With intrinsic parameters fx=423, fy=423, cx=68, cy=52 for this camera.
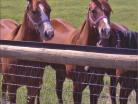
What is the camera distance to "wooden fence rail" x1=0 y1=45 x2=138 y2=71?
3.67 metres

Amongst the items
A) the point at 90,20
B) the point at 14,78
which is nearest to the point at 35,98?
the point at 14,78

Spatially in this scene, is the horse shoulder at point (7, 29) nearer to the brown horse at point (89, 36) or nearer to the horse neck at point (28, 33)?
the horse neck at point (28, 33)

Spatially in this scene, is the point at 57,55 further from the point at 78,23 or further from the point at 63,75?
the point at 78,23

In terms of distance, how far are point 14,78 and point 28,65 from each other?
461 mm

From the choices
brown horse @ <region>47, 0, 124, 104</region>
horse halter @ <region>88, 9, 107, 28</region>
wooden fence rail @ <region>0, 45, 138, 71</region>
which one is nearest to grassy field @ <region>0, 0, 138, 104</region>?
brown horse @ <region>47, 0, 124, 104</region>

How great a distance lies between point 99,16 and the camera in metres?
5.76

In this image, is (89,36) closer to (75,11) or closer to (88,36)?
(88,36)

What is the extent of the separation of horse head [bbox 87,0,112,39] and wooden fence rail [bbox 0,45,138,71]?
5.79 ft

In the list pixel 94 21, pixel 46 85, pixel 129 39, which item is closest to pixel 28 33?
pixel 46 85

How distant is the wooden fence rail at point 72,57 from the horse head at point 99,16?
5.79 feet

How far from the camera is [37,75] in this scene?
16.7 ft

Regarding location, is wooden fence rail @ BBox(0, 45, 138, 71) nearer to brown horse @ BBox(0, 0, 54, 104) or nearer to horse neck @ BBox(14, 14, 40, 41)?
brown horse @ BBox(0, 0, 54, 104)

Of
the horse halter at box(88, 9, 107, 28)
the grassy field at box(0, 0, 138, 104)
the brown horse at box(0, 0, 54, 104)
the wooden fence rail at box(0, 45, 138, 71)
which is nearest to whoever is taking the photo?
the wooden fence rail at box(0, 45, 138, 71)

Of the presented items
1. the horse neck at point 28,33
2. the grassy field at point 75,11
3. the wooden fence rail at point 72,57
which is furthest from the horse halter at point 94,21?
the grassy field at point 75,11
